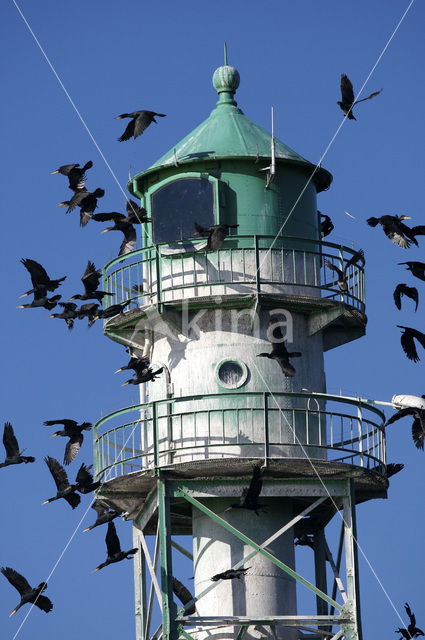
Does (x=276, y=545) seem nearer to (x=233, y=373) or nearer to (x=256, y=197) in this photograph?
(x=233, y=373)

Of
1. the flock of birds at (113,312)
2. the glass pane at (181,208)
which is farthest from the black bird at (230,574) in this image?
the glass pane at (181,208)

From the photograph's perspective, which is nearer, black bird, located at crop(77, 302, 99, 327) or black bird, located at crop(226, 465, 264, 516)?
black bird, located at crop(226, 465, 264, 516)

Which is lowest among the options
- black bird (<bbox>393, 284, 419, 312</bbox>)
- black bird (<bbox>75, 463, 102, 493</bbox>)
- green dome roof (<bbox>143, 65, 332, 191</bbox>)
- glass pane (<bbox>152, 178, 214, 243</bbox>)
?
black bird (<bbox>75, 463, 102, 493</bbox>)

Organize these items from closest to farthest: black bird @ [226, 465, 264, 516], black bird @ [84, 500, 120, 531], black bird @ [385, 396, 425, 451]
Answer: black bird @ [226, 465, 264, 516]
black bird @ [385, 396, 425, 451]
black bird @ [84, 500, 120, 531]

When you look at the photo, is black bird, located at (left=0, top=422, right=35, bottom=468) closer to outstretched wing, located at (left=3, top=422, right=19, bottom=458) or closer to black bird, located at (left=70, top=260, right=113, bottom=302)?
outstretched wing, located at (left=3, top=422, right=19, bottom=458)

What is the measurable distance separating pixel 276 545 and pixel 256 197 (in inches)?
282

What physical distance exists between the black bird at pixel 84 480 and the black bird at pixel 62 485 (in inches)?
11.3

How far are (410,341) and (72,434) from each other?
25.0ft

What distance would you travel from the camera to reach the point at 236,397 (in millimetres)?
37500

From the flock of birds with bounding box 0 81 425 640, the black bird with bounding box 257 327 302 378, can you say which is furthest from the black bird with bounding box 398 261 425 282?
the black bird with bounding box 257 327 302 378

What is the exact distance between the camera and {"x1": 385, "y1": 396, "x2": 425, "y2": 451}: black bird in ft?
127

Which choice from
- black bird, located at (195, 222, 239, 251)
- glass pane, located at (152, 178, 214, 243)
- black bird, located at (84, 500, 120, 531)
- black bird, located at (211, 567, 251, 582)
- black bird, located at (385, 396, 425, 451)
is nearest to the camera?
black bird, located at (211, 567, 251, 582)

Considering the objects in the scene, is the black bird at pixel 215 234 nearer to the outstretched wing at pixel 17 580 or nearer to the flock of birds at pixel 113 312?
the flock of birds at pixel 113 312

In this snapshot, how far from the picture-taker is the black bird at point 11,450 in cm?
4144
